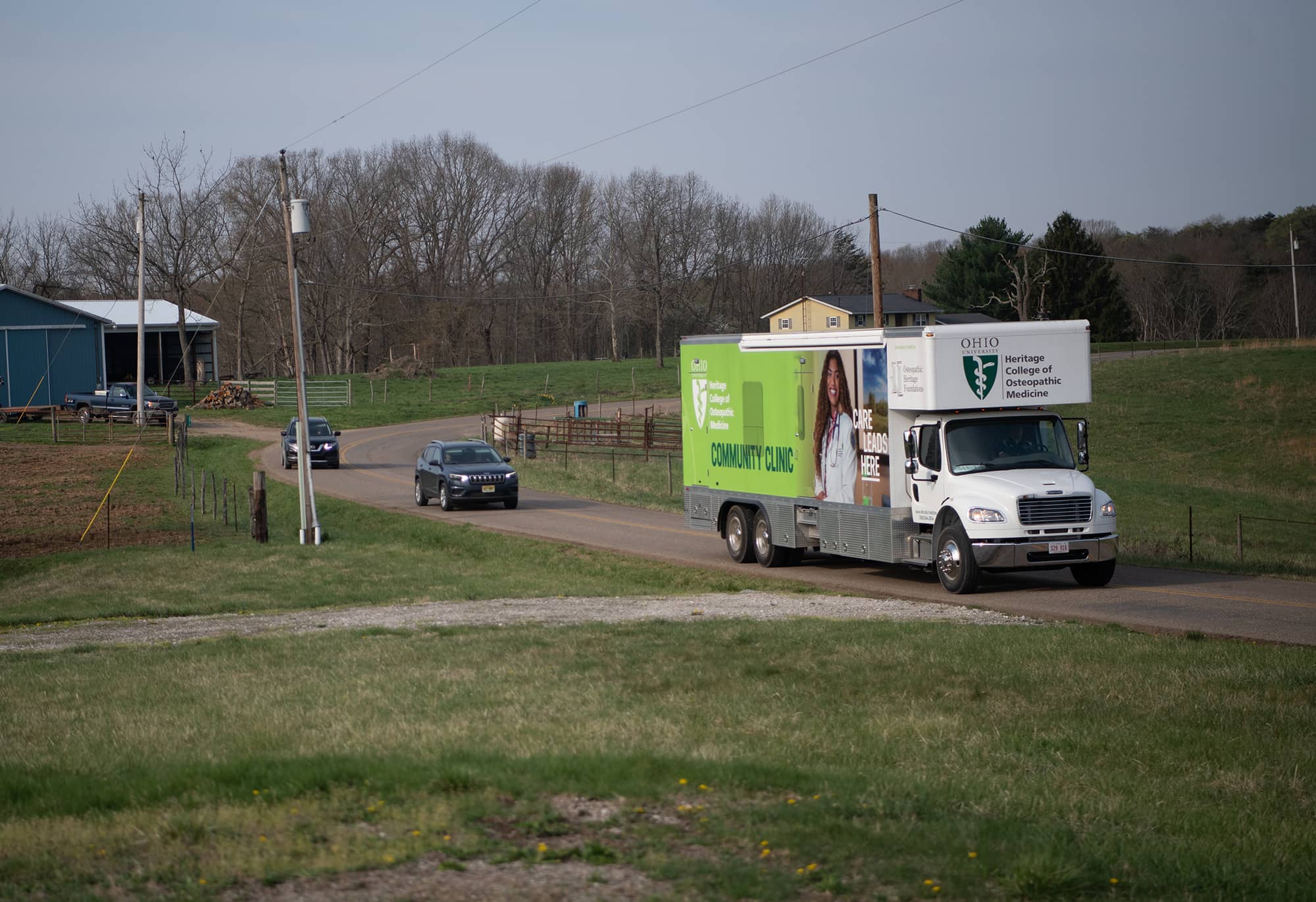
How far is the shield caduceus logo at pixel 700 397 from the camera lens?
74.2 ft

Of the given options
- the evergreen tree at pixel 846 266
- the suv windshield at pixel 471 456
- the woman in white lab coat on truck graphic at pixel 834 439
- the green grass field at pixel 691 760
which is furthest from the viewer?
the evergreen tree at pixel 846 266

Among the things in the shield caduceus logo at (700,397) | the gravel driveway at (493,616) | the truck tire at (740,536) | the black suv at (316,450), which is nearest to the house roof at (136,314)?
the black suv at (316,450)

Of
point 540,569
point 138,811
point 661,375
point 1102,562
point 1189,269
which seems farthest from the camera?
point 1189,269

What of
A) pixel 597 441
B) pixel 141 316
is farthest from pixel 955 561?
pixel 141 316

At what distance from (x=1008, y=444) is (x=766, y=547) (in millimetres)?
4869

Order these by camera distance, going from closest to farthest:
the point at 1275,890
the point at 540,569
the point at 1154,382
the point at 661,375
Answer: the point at 1275,890, the point at 540,569, the point at 1154,382, the point at 661,375

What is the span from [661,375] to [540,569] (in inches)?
2679

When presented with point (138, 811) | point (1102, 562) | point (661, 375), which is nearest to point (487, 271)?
point (661, 375)

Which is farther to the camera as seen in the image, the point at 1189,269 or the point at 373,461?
the point at 1189,269

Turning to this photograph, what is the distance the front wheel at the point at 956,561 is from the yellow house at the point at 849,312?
7201 cm

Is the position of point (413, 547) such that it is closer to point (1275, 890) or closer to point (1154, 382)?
point (1275, 890)

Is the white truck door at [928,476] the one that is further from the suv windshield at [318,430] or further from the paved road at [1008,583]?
the suv windshield at [318,430]

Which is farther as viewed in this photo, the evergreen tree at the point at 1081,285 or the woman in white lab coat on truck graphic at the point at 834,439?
the evergreen tree at the point at 1081,285

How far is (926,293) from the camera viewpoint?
340 feet
